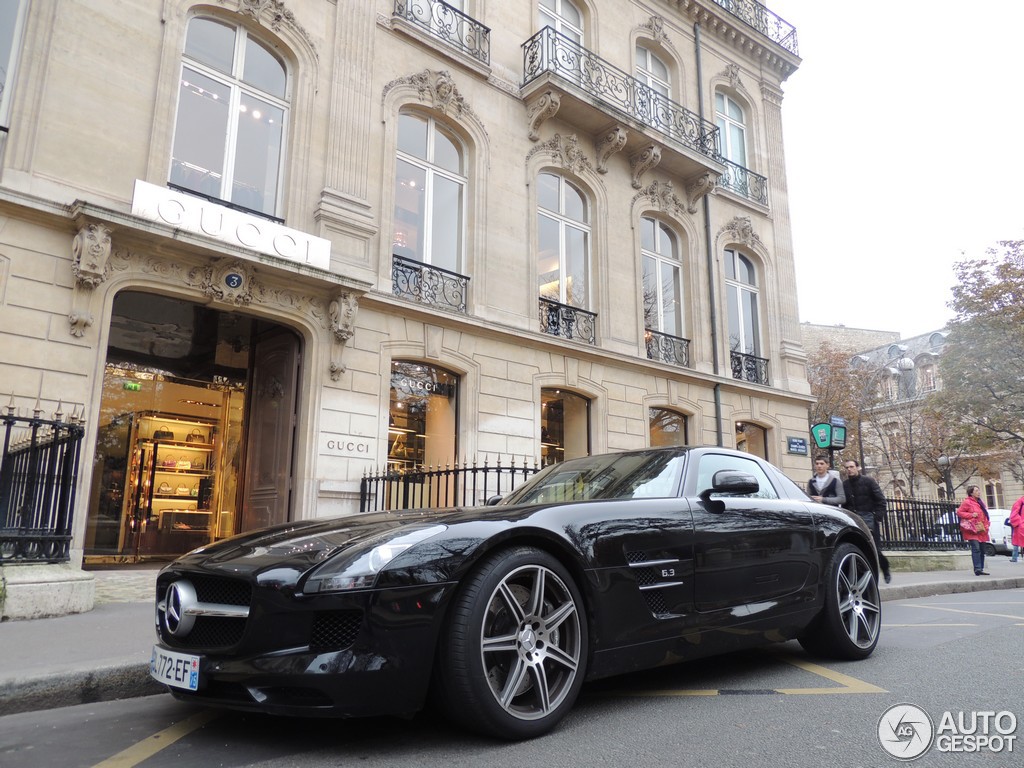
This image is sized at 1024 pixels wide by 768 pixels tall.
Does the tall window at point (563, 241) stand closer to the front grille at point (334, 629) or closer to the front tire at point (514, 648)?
the front tire at point (514, 648)

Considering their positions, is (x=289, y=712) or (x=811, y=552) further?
(x=811, y=552)

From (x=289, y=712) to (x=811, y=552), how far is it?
340cm

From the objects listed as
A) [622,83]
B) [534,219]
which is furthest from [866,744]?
[622,83]

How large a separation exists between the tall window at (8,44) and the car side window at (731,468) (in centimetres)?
857

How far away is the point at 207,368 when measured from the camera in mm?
13203

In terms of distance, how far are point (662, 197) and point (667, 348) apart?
3398 millimetres

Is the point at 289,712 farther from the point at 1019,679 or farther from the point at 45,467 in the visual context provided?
the point at 45,467

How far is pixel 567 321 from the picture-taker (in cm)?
1361

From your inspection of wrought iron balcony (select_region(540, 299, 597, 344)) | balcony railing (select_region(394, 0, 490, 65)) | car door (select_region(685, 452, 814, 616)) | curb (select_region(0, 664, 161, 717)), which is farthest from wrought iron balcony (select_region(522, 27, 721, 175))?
curb (select_region(0, 664, 161, 717))

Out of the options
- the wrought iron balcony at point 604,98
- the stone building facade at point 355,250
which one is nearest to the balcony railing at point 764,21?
the stone building facade at point 355,250

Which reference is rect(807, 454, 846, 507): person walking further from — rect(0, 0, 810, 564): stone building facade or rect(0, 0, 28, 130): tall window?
rect(0, 0, 28, 130): tall window

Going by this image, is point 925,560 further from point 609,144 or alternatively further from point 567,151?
point 567,151

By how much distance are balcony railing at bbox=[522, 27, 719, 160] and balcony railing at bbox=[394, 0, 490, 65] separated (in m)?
1.01

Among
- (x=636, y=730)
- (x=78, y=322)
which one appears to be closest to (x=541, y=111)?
(x=78, y=322)
